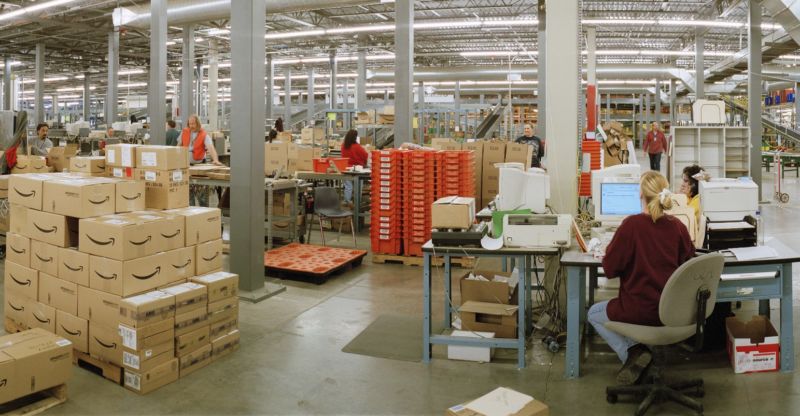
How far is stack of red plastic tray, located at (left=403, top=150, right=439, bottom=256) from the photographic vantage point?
6.77 metres

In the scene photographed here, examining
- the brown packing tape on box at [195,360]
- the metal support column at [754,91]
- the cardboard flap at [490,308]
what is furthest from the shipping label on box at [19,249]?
the metal support column at [754,91]

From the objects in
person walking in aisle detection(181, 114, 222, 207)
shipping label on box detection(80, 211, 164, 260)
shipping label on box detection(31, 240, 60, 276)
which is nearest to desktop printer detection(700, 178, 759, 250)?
shipping label on box detection(80, 211, 164, 260)

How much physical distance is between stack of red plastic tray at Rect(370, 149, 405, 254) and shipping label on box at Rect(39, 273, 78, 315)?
362 centimetres

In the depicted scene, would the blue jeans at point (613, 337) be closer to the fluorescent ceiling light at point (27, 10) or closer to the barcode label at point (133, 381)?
the barcode label at point (133, 381)

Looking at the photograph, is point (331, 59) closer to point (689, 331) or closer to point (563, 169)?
point (563, 169)

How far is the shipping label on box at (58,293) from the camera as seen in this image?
3.69 meters

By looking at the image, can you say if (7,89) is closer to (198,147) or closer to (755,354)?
(198,147)

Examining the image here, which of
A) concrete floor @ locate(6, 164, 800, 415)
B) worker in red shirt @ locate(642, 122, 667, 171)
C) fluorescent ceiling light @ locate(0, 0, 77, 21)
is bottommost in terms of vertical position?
concrete floor @ locate(6, 164, 800, 415)

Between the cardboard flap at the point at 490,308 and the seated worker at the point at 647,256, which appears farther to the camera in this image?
the cardboard flap at the point at 490,308

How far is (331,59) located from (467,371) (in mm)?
17199

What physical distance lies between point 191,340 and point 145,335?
36 cm

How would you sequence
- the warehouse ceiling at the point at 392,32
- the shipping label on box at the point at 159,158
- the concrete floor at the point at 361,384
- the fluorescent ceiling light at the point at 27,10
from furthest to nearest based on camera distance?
1. the warehouse ceiling at the point at 392,32
2. the fluorescent ceiling light at the point at 27,10
3. the shipping label on box at the point at 159,158
4. the concrete floor at the point at 361,384

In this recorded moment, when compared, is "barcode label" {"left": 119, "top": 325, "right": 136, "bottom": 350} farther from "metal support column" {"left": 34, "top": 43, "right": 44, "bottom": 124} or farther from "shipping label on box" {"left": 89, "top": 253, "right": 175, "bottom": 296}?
"metal support column" {"left": 34, "top": 43, "right": 44, "bottom": 124}

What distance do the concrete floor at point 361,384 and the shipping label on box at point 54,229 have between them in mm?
838
